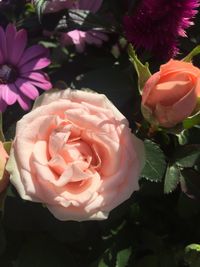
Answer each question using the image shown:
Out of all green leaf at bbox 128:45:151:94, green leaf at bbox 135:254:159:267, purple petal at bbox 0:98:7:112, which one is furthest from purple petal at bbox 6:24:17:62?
green leaf at bbox 135:254:159:267

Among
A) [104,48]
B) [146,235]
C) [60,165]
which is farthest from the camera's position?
[104,48]

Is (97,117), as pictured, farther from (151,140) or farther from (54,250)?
(54,250)

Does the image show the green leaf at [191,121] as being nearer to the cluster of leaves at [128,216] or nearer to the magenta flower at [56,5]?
the cluster of leaves at [128,216]

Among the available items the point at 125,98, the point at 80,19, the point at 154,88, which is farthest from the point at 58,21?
the point at 154,88

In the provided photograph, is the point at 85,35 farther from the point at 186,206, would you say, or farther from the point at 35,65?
the point at 186,206

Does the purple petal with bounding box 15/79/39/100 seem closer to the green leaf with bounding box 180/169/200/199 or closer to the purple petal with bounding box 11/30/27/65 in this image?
the purple petal with bounding box 11/30/27/65

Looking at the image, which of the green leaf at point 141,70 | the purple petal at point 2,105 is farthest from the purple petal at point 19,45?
the green leaf at point 141,70

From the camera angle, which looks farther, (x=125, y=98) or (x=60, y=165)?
(x=125, y=98)
